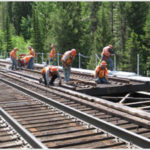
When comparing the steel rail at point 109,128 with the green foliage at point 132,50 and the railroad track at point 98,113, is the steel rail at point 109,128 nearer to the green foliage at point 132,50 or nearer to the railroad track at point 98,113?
the railroad track at point 98,113

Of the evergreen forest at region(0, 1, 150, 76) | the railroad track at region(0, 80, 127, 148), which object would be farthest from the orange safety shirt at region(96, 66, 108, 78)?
the evergreen forest at region(0, 1, 150, 76)

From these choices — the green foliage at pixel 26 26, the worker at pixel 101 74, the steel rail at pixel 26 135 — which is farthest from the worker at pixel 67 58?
the green foliage at pixel 26 26

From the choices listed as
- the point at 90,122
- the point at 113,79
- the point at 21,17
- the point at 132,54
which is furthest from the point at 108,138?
the point at 21,17

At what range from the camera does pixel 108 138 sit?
6.12 meters

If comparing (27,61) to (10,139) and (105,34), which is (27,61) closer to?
(10,139)

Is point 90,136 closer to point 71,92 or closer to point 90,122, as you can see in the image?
point 90,122

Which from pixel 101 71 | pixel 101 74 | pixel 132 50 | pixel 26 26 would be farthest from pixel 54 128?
pixel 26 26

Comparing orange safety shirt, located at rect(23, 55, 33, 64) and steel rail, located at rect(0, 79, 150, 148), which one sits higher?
orange safety shirt, located at rect(23, 55, 33, 64)

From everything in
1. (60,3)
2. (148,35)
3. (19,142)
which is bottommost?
(19,142)

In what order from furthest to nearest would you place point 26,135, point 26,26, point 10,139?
point 26,26, point 10,139, point 26,135

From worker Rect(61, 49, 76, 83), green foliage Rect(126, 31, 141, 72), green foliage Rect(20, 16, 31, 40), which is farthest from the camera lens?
green foliage Rect(20, 16, 31, 40)

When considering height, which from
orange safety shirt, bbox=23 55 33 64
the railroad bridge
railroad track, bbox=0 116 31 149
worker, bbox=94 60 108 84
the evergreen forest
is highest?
the evergreen forest

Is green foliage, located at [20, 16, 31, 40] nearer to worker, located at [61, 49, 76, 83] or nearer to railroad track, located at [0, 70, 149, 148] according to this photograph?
worker, located at [61, 49, 76, 83]

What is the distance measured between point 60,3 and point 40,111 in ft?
143
